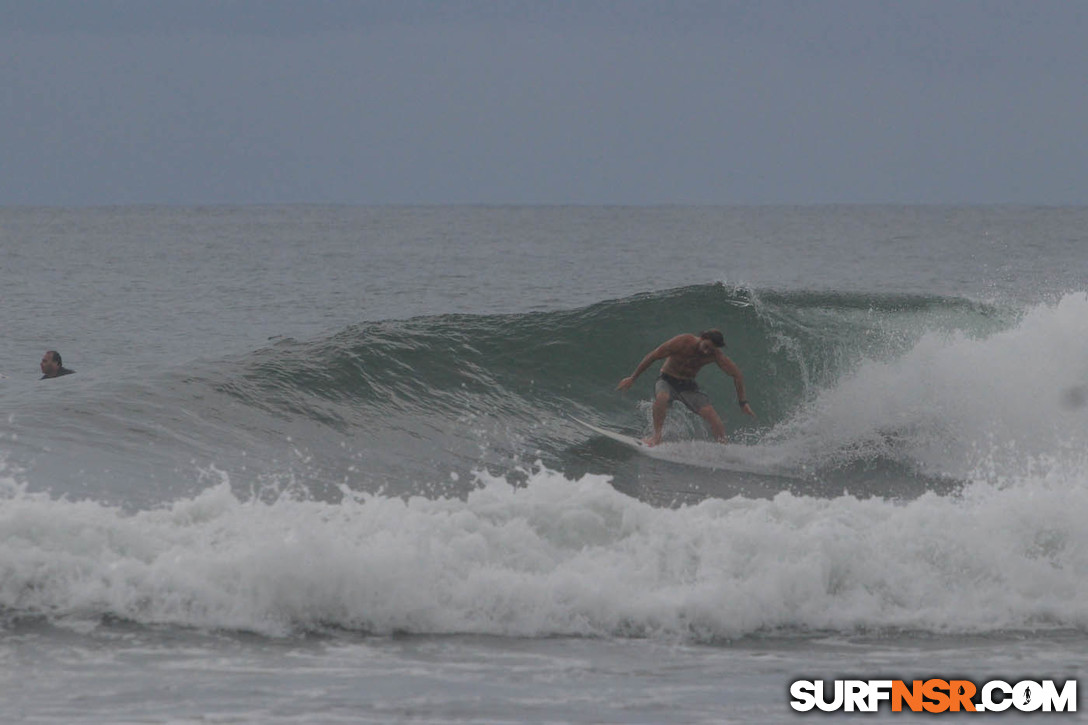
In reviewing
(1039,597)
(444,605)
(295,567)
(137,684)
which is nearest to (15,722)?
(137,684)

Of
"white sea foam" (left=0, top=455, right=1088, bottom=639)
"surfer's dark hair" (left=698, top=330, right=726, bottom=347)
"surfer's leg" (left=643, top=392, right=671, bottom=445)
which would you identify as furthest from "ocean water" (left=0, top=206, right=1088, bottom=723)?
"surfer's dark hair" (left=698, top=330, right=726, bottom=347)

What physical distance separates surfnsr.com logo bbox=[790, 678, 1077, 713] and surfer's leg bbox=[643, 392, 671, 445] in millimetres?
6659

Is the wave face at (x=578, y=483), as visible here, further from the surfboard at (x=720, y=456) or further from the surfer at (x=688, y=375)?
the surfer at (x=688, y=375)

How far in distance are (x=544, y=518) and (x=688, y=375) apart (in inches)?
214

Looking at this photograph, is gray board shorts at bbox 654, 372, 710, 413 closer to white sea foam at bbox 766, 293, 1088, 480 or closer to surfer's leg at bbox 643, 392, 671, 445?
surfer's leg at bbox 643, 392, 671, 445

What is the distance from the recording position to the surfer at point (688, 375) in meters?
13.2

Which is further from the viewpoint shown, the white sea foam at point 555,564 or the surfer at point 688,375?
the surfer at point 688,375

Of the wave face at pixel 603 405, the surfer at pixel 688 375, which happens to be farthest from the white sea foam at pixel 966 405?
the surfer at pixel 688 375

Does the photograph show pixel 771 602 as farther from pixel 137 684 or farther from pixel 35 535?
pixel 35 535

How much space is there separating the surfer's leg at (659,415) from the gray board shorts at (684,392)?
63 millimetres

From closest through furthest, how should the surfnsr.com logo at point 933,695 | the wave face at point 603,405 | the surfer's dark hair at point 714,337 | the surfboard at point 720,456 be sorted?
the surfnsr.com logo at point 933,695, the wave face at point 603,405, the surfboard at point 720,456, the surfer's dark hair at point 714,337

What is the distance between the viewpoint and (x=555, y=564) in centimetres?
793

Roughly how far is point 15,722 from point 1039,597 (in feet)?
19.3

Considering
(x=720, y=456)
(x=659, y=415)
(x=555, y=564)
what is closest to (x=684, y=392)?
(x=659, y=415)
